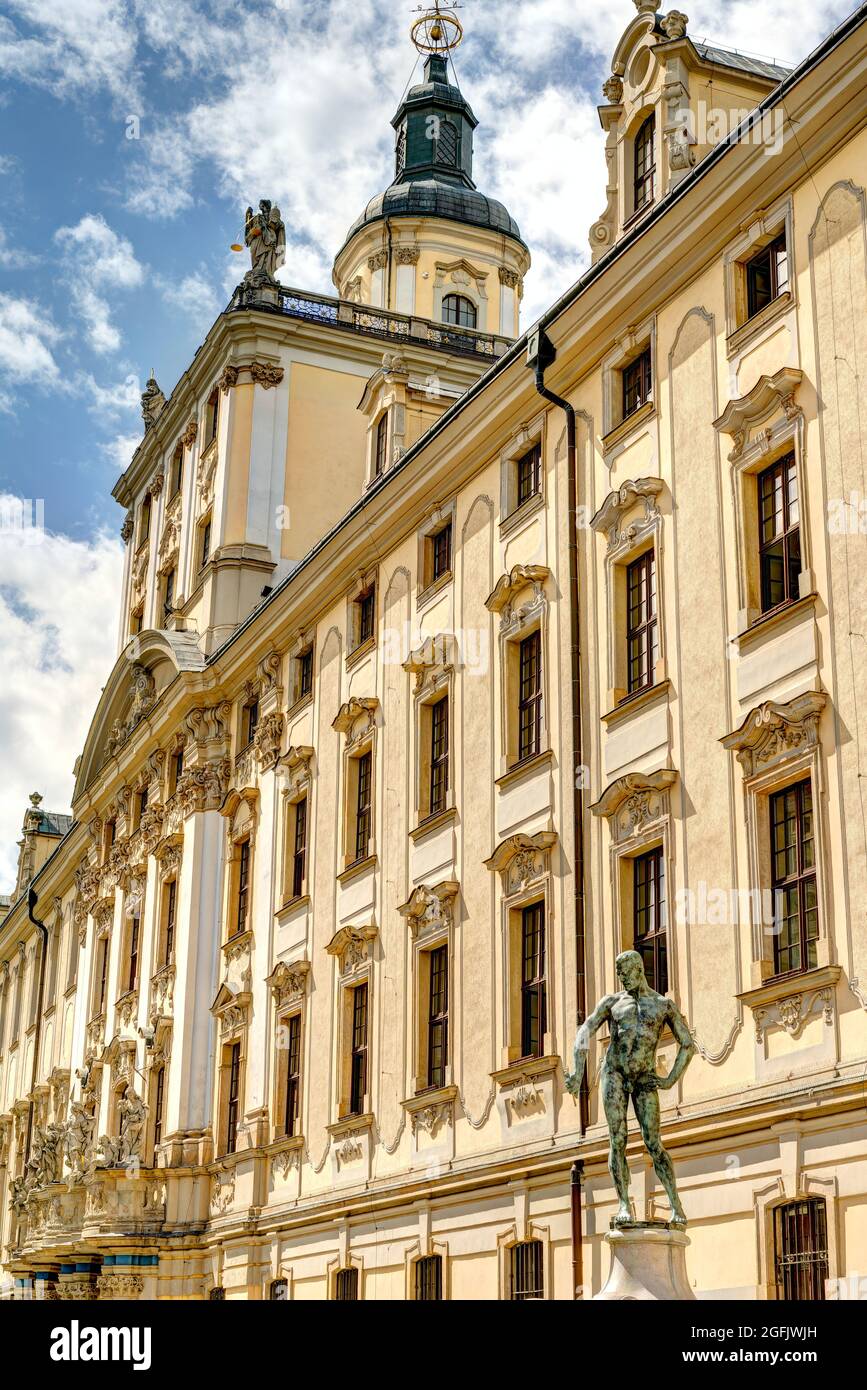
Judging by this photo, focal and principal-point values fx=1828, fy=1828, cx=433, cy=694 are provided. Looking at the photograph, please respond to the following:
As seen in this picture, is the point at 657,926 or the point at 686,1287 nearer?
the point at 686,1287

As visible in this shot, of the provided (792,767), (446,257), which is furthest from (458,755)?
(446,257)

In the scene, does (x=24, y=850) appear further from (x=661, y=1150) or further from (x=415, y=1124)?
(x=661, y=1150)

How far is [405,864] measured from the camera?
96.9 ft

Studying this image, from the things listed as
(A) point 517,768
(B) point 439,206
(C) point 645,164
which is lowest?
(A) point 517,768

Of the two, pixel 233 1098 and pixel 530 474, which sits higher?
pixel 530 474

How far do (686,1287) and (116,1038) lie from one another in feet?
87.7

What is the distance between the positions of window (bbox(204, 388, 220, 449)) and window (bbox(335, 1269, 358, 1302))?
21.2m

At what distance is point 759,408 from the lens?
2186cm

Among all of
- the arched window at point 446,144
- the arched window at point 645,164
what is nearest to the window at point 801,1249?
the arched window at point 645,164

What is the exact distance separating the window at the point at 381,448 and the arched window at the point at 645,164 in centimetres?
961

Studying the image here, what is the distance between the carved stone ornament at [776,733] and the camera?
20031 millimetres

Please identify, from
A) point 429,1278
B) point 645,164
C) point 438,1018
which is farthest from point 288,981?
point 645,164

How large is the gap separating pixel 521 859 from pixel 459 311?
2881 cm

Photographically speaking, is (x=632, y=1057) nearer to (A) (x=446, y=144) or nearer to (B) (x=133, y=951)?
(B) (x=133, y=951)
